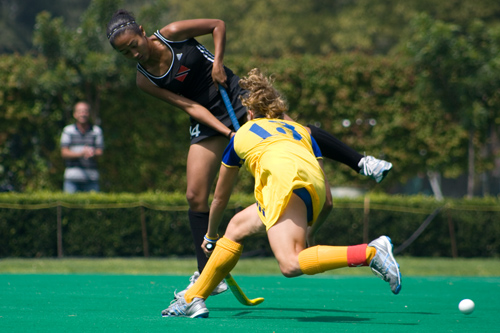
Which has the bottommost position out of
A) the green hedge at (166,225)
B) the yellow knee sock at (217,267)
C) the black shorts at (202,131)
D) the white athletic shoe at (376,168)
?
the green hedge at (166,225)

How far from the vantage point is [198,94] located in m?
5.72

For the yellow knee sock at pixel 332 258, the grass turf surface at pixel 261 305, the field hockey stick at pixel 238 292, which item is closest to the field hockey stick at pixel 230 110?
the field hockey stick at pixel 238 292

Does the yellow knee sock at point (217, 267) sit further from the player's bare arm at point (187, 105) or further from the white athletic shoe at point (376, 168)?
the white athletic shoe at point (376, 168)

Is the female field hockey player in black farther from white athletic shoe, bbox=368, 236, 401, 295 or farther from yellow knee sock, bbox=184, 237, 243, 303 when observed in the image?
white athletic shoe, bbox=368, 236, 401, 295

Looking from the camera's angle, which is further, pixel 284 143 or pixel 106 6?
pixel 106 6

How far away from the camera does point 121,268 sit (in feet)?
30.8

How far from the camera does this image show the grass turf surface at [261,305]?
13.7ft

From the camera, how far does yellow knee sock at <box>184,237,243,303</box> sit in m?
4.55

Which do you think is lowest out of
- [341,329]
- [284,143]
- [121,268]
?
[121,268]

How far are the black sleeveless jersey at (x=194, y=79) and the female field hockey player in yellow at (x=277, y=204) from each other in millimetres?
772

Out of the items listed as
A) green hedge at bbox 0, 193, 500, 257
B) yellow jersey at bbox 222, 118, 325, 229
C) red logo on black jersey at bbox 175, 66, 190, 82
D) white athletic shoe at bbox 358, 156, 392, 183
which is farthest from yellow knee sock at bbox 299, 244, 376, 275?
green hedge at bbox 0, 193, 500, 257

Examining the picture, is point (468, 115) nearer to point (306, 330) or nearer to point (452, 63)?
point (452, 63)

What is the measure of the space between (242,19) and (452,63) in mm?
19473

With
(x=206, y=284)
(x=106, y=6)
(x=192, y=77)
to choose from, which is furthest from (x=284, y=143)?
(x=106, y=6)
